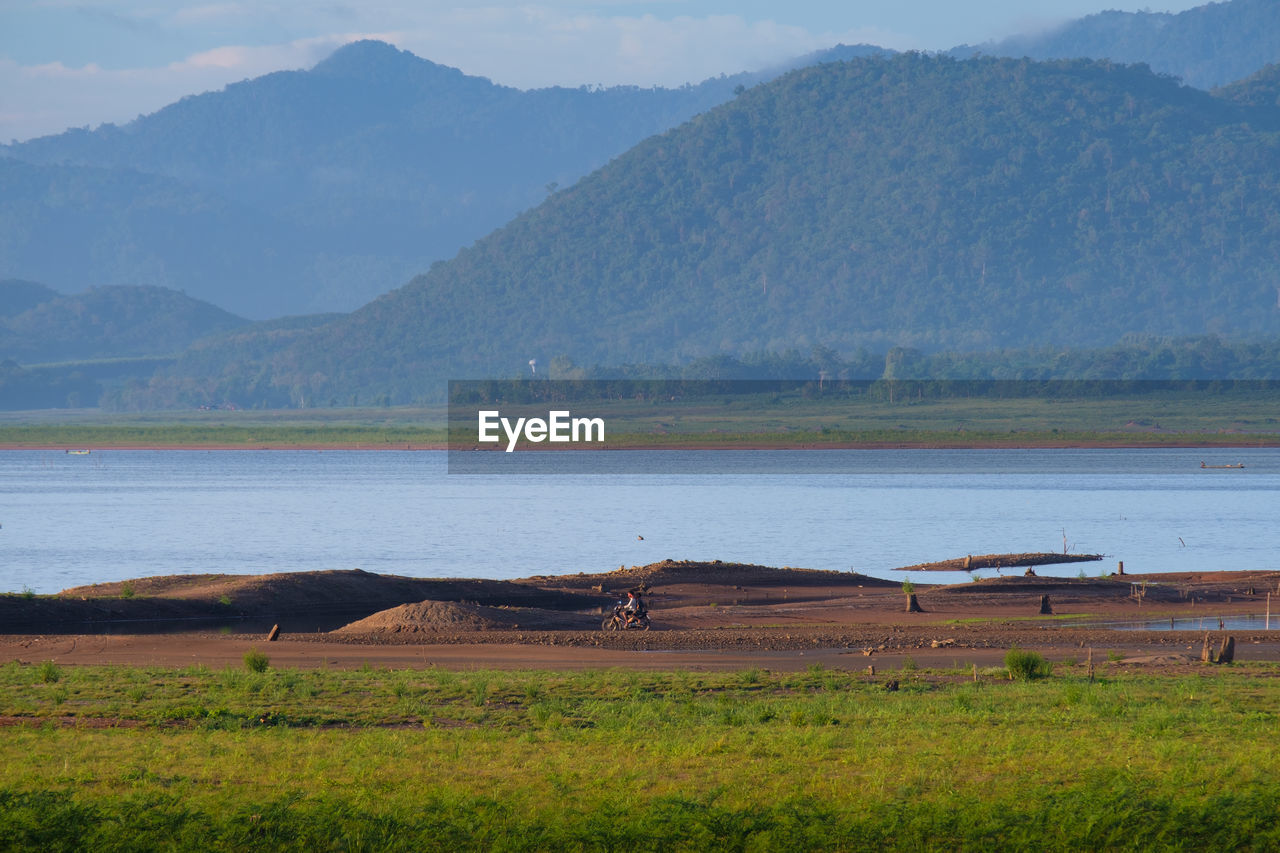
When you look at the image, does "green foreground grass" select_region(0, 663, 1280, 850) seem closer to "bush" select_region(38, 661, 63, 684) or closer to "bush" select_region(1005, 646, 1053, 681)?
"bush" select_region(38, 661, 63, 684)

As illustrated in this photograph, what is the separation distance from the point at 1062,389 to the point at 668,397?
48399 millimetres

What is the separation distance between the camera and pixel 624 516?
79.4 meters

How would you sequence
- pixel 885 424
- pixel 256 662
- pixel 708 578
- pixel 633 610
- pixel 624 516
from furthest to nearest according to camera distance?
pixel 885 424 → pixel 624 516 → pixel 708 578 → pixel 633 610 → pixel 256 662

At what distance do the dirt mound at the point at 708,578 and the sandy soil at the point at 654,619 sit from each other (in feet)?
0.31

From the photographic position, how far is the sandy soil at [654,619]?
92.9 feet

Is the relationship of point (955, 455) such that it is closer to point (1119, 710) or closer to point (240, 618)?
point (240, 618)

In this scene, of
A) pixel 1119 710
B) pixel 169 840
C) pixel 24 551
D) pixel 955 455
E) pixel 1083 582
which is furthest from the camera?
pixel 955 455

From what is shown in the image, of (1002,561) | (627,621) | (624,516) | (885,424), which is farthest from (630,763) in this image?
(885,424)

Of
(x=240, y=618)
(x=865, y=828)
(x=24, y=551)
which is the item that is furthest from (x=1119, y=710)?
(x=24, y=551)

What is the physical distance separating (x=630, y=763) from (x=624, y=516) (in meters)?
62.7

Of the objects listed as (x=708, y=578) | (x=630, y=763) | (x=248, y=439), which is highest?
(x=248, y=439)

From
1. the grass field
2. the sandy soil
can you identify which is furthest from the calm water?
the grass field

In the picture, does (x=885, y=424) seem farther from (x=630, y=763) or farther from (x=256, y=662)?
(x=630, y=763)

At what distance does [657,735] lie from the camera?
1858cm
